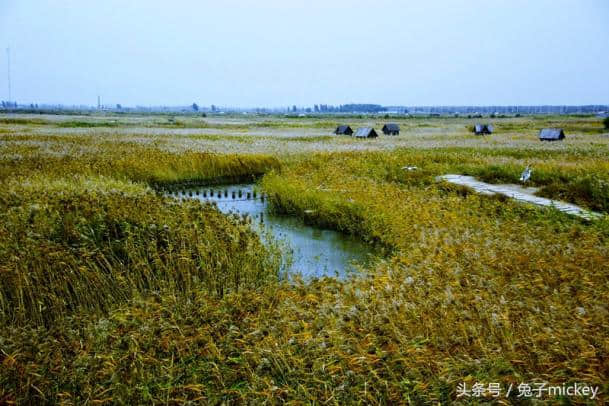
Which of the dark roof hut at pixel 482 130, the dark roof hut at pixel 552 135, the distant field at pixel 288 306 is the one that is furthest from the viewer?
the dark roof hut at pixel 482 130

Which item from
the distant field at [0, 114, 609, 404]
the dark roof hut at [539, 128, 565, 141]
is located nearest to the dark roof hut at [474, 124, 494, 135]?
the dark roof hut at [539, 128, 565, 141]

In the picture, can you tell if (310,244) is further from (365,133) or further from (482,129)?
(482,129)

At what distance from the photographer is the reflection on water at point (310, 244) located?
382 inches

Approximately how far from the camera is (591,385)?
3.72 meters

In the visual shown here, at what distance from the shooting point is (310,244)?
38.3 feet

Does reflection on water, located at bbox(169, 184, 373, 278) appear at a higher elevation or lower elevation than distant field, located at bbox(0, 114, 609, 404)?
lower

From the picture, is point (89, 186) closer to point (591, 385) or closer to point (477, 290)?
point (477, 290)

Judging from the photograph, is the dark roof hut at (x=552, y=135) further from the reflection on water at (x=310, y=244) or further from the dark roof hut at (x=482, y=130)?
the reflection on water at (x=310, y=244)

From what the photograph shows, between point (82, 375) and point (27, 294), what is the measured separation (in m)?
3.56

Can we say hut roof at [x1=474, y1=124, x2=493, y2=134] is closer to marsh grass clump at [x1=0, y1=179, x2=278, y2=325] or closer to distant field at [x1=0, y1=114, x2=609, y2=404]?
distant field at [x1=0, y1=114, x2=609, y2=404]

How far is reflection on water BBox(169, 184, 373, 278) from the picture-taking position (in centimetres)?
970

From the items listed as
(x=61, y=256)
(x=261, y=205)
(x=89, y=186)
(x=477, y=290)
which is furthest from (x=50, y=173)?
(x=477, y=290)

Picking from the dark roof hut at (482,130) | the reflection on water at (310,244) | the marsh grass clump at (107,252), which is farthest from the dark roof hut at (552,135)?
the marsh grass clump at (107,252)

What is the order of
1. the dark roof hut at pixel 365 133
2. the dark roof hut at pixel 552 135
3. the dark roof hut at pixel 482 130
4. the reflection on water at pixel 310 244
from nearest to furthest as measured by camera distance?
the reflection on water at pixel 310 244, the dark roof hut at pixel 552 135, the dark roof hut at pixel 365 133, the dark roof hut at pixel 482 130
